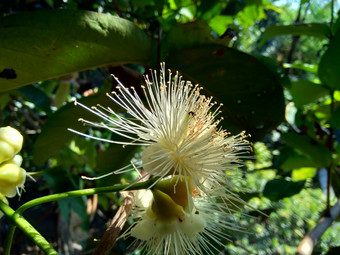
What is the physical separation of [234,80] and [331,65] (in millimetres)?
387

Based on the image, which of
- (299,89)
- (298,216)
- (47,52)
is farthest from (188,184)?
(298,216)

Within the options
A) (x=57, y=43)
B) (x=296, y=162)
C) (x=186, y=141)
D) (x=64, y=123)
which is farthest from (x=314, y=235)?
(x=57, y=43)

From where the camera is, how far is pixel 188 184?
0.80 m

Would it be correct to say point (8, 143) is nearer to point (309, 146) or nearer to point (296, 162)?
point (309, 146)

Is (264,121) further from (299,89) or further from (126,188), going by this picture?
(126,188)

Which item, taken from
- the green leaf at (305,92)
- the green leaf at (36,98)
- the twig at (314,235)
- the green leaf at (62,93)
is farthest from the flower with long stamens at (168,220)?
the green leaf at (62,93)

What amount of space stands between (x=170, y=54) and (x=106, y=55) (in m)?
0.17

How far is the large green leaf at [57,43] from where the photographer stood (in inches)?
33.3

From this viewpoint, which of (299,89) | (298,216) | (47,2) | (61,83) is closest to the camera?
(299,89)

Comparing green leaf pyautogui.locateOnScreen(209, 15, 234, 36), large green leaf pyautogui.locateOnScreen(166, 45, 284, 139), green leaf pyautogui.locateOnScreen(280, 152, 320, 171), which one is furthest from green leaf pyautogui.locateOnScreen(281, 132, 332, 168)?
green leaf pyautogui.locateOnScreen(209, 15, 234, 36)

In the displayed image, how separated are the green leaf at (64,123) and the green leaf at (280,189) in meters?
0.73

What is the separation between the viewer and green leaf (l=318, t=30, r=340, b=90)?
1109 millimetres

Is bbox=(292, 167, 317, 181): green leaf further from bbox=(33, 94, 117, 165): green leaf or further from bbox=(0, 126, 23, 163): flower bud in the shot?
bbox=(0, 126, 23, 163): flower bud

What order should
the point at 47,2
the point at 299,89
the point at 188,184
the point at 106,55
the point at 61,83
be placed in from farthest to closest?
the point at 61,83 < the point at 47,2 < the point at 299,89 < the point at 106,55 < the point at 188,184
